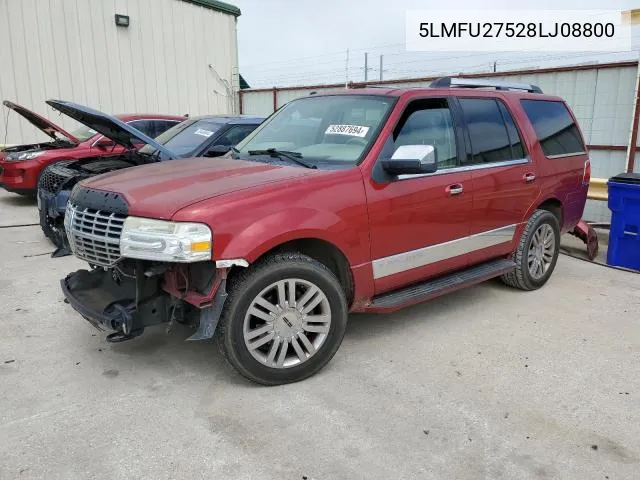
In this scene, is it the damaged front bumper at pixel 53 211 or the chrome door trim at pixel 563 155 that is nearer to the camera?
the chrome door trim at pixel 563 155

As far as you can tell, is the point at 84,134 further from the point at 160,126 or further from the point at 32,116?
the point at 32,116

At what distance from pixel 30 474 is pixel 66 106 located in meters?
3.47

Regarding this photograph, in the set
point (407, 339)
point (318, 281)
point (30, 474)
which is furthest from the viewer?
point (407, 339)

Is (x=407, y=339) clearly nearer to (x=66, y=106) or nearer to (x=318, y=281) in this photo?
(x=318, y=281)

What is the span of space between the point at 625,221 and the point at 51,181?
6566 millimetres

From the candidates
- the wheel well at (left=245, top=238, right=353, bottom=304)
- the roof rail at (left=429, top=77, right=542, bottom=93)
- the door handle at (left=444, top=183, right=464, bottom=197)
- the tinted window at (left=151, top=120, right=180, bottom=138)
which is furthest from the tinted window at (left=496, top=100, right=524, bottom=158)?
the tinted window at (left=151, top=120, right=180, bottom=138)

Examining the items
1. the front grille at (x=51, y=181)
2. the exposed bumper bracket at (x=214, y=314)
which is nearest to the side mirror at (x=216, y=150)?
the front grille at (x=51, y=181)

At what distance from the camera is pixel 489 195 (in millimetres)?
4414

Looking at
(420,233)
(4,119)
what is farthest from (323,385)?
(4,119)

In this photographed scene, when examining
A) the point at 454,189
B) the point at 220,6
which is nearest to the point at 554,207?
the point at 454,189

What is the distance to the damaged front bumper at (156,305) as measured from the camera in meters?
3.00

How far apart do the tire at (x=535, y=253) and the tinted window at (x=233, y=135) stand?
361 centimetres

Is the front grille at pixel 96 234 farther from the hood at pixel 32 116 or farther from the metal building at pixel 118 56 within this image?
the metal building at pixel 118 56

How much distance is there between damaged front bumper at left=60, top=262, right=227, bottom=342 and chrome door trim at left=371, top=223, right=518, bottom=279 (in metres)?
1.18
